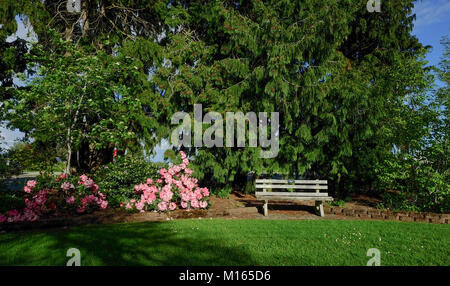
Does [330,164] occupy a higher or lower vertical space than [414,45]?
lower

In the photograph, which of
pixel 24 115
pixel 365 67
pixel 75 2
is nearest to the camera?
pixel 24 115

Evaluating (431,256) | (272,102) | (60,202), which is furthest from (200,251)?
(272,102)

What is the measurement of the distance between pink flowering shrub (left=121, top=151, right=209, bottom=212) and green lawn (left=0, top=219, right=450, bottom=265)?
1.23 meters

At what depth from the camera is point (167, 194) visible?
7.08 metres

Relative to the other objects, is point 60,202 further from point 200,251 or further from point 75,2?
point 75,2

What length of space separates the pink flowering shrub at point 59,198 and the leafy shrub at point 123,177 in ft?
0.91

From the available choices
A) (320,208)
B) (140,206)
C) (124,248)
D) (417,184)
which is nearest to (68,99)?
(140,206)

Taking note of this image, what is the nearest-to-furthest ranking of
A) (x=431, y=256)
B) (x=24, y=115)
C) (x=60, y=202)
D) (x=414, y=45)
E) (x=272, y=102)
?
(x=431, y=256) < (x=60, y=202) < (x=24, y=115) < (x=272, y=102) < (x=414, y=45)

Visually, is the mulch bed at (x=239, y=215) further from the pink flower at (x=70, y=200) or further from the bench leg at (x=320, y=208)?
the pink flower at (x=70, y=200)

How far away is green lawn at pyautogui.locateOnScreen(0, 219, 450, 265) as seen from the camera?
3.66 m

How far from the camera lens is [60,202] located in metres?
6.57

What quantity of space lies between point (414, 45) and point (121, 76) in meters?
13.1

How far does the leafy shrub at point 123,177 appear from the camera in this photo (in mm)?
7437

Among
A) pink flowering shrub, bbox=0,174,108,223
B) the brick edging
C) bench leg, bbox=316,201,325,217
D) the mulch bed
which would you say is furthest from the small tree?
the brick edging
